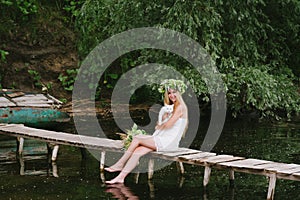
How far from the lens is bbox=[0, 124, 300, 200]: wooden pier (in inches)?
276

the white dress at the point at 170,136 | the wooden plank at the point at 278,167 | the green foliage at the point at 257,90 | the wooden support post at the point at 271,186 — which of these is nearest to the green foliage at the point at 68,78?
the green foliage at the point at 257,90

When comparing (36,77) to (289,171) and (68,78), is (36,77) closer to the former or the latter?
(68,78)

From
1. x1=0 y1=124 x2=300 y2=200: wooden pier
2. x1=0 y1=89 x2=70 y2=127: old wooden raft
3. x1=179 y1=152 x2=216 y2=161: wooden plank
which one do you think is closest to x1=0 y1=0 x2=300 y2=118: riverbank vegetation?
x1=0 y1=89 x2=70 y2=127: old wooden raft

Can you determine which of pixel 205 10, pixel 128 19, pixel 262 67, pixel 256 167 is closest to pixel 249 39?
pixel 262 67

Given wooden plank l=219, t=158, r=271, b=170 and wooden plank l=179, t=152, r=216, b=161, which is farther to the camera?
wooden plank l=179, t=152, r=216, b=161

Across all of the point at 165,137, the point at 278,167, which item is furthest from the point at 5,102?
the point at 278,167

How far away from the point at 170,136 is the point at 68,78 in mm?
9086

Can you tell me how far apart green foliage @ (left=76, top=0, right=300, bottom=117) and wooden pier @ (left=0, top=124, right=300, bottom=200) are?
363 cm

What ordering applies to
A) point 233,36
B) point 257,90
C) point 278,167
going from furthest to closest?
point 233,36 < point 257,90 < point 278,167

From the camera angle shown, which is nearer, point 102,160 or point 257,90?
point 102,160

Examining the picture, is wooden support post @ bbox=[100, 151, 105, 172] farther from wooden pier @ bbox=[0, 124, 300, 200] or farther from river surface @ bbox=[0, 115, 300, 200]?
river surface @ bbox=[0, 115, 300, 200]

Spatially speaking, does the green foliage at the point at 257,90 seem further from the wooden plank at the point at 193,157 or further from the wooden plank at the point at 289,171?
the wooden plank at the point at 289,171

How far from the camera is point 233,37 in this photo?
44.0 feet

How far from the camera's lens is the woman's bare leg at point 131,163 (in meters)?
8.12
